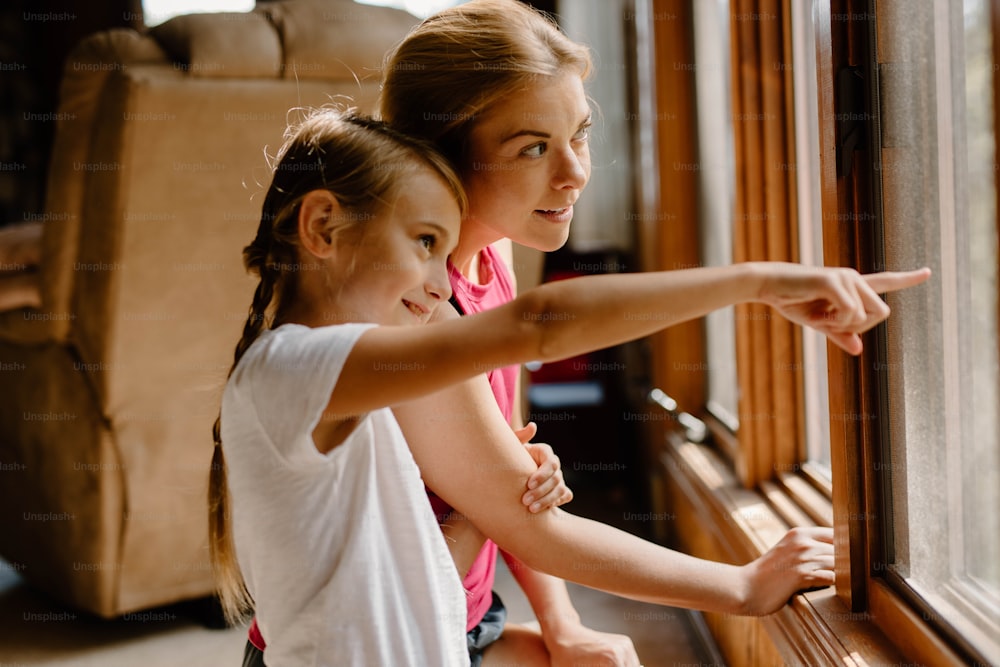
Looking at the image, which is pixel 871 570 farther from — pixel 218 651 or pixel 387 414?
pixel 218 651

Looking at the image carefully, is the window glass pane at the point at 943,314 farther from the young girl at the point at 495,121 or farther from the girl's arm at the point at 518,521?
the young girl at the point at 495,121

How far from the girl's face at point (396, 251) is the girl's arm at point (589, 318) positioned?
0.44 feet

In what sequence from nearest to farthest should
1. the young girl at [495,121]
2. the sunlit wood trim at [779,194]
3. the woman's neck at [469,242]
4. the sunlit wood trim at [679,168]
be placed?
the young girl at [495,121]
the woman's neck at [469,242]
the sunlit wood trim at [779,194]
the sunlit wood trim at [679,168]

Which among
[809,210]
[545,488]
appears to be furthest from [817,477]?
[545,488]

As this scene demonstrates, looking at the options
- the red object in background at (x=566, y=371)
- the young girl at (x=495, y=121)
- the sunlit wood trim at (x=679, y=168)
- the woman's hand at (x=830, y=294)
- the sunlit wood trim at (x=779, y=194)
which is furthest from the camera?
the red object in background at (x=566, y=371)

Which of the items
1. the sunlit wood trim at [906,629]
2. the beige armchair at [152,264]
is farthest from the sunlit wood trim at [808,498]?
the beige armchair at [152,264]

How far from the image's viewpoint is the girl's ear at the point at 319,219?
0.93 meters

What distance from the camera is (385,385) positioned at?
80cm

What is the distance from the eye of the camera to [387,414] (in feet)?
3.01

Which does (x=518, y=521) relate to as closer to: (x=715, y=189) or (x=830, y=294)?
(x=830, y=294)

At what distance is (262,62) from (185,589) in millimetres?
1184

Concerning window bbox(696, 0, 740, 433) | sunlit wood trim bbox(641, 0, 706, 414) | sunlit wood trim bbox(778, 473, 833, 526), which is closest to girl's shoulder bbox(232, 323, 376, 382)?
sunlit wood trim bbox(778, 473, 833, 526)

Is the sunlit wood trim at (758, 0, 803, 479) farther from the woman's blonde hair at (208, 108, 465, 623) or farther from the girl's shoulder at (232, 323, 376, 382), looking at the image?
the girl's shoulder at (232, 323, 376, 382)

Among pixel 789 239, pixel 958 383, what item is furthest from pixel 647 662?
pixel 958 383
